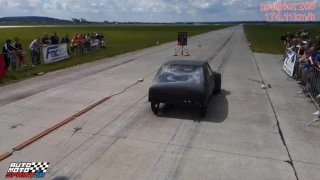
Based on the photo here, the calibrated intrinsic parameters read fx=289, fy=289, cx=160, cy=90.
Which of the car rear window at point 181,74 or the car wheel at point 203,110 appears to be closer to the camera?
the car wheel at point 203,110

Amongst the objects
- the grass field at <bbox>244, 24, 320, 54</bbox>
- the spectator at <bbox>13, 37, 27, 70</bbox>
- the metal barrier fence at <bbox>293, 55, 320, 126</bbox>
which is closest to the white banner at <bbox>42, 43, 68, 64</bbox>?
the spectator at <bbox>13, 37, 27, 70</bbox>

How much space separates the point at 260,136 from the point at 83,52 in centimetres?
2041

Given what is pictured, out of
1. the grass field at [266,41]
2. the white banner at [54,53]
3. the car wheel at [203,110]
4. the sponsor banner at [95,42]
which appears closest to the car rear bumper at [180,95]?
the car wheel at [203,110]

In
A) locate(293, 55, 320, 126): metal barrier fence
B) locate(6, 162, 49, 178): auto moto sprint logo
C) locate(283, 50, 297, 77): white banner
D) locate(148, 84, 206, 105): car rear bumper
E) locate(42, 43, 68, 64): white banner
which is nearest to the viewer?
locate(6, 162, 49, 178): auto moto sprint logo

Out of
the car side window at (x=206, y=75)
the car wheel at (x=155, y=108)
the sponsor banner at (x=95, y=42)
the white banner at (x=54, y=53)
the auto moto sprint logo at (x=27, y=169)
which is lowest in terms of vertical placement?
the auto moto sprint logo at (x=27, y=169)

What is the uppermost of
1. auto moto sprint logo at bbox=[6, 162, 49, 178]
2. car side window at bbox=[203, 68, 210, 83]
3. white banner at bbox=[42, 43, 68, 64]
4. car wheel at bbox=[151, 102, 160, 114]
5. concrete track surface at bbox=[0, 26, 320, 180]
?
white banner at bbox=[42, 43, 68, 64]

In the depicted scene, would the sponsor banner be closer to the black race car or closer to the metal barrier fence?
the metal barrier fence

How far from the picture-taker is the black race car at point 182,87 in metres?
7.98

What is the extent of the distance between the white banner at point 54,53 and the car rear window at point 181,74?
11817mm

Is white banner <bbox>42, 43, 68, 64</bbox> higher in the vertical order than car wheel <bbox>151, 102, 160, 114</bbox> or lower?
higher

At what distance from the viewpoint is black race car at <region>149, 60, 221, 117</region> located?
26.2 ft

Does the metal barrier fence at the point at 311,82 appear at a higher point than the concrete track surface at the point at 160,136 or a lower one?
higher

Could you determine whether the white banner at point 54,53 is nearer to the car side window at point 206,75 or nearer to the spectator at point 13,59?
the spectator at point 13,59

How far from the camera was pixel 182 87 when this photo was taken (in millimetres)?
8055
